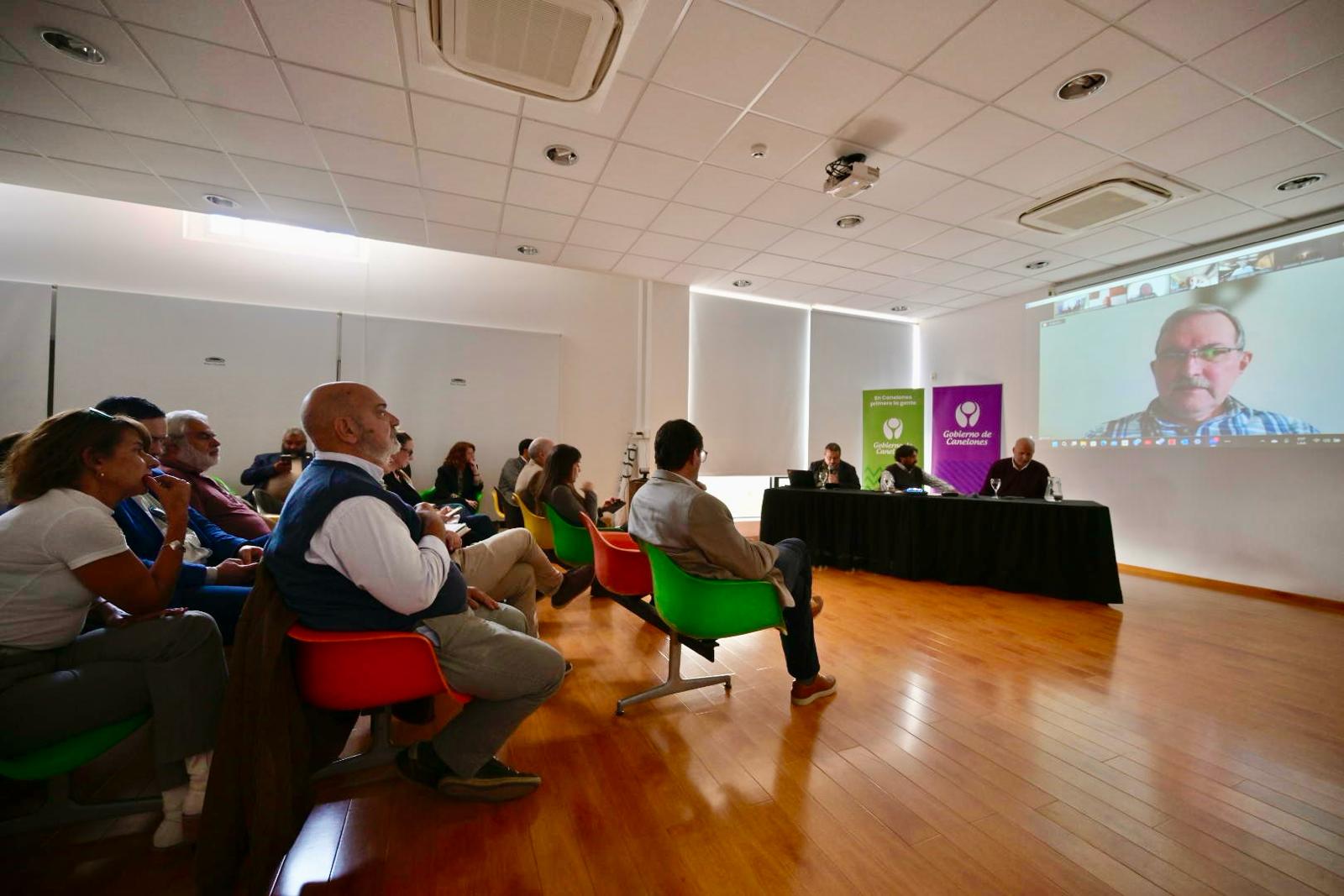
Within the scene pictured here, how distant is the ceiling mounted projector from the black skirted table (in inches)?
108

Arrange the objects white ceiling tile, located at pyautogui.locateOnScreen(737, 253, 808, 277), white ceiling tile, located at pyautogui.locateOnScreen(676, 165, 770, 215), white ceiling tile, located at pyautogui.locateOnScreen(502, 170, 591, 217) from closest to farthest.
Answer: white ceiling tile, located at pyautogui.locateOnScreen(676, 165, 770, 215), white ceiling tile, located at pyautogui.locateOnScreen(502, 170, 591, 217), white ceiling tile, located at pyautogui.locateOnScreen(737, 253, 808, 277)

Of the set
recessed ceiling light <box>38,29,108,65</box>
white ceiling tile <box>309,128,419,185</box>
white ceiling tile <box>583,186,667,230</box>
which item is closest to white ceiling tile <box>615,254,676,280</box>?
white ceiling tile <box>583,186,667,230</box>

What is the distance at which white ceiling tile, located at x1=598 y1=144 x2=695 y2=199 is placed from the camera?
11.4ft

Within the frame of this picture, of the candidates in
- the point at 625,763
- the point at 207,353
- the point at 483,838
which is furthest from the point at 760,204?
the point at 207,353

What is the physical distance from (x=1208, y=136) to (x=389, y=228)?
6225mm

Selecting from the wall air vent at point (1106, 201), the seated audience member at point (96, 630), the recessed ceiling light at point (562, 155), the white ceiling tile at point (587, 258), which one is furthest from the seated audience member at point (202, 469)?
the wall air vent at point (1106, 201)

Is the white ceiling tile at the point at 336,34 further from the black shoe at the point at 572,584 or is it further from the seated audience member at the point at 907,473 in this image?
the seated audience member at the point at 907,473

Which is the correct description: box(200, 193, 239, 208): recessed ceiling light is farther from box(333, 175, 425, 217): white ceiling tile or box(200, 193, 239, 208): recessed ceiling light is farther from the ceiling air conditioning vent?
the ceiling air conditioning vent

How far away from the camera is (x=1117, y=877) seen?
1391mm

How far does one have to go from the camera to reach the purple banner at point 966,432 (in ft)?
22.3

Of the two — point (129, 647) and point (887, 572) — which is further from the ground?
point (129, 647)

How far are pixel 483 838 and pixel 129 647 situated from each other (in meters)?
1.11

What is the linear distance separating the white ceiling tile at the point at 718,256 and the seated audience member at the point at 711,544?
3549 millimetres

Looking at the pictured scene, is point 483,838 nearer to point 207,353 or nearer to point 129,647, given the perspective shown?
point 129,647
